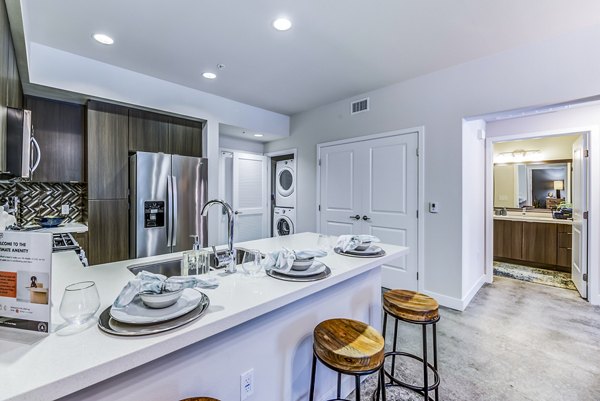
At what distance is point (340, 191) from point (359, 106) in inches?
48.7

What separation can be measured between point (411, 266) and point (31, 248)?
3.44m

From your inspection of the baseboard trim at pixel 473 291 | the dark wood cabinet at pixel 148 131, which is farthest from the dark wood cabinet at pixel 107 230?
the baseboard trim at pixel 473 291

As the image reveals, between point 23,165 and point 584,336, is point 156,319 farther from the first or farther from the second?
point 584,336

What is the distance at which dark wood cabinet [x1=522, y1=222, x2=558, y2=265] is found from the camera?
14.7ft

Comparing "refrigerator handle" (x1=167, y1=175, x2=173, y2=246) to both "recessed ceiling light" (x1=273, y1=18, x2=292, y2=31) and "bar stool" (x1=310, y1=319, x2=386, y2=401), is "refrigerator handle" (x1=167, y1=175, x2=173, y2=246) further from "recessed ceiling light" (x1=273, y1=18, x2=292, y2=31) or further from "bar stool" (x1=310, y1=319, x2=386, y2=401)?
"bar stool" (x1=310, y1=319, x2=386, y2=401)

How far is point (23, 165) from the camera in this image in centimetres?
181

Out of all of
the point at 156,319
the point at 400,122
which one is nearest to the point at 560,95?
the point at 400,122

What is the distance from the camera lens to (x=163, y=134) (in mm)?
3473

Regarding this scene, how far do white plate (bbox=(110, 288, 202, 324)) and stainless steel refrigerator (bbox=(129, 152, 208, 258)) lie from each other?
2140 mm

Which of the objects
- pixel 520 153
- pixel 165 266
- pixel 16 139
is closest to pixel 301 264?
pixel 165 266

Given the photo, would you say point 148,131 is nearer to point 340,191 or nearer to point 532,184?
point 340,191

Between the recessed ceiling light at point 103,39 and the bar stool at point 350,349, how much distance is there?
116 inches

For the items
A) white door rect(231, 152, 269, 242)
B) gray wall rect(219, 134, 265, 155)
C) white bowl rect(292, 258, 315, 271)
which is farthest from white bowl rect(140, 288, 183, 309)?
gray wall rect(219, 134, 265, 155)

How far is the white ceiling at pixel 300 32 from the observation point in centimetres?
204
